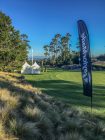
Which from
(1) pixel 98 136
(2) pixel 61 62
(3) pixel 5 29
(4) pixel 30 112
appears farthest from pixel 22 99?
(2) pixel 61 62

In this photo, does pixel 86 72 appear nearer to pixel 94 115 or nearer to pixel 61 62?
pixel 94 115

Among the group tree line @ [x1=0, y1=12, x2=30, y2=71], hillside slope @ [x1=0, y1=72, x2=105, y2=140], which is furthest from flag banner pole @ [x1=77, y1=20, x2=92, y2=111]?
tree line @ [x1=0, y1=12, x2=30, y2=71]

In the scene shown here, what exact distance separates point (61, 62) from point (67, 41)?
1931cm

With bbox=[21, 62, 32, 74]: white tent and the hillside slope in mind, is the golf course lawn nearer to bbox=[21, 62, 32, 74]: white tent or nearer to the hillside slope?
the hillside slope

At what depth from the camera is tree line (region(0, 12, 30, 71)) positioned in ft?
174

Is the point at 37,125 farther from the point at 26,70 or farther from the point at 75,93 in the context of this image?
the point at 26,70

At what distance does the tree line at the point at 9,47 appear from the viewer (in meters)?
52.9

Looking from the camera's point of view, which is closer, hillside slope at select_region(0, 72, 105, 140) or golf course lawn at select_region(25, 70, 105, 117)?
hillside slope at select_region(0, 72, 105, 140)

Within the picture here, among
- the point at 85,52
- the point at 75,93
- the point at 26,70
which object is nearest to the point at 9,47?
the point at 26,70

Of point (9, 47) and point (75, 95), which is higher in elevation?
point (9, 47)

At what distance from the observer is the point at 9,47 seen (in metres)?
53.7

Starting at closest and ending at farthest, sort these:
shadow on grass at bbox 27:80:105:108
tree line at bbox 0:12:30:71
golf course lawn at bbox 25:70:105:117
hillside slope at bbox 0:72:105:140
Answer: hillside slope at bbox 0:72:105:140
golf course lawn at bbox 25:70:105:117
shadow on grass at bbox 27:80:105:108
tree line at bbox 0:12:30:71

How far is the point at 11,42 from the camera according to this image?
55.2 meters

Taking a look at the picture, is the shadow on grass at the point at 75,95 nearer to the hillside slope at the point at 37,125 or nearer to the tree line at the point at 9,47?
the hillside slope at the point at 37,125
